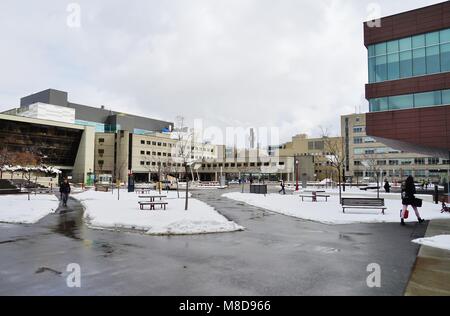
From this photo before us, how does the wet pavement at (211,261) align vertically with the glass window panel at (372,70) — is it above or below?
below

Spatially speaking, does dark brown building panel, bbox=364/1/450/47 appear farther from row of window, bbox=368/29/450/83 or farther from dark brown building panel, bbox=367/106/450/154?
dark brown building panel, bbox=367/106/450/154

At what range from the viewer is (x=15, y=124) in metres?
91.4

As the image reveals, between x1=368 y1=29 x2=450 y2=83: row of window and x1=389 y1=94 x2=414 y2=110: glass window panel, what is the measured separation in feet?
6.53

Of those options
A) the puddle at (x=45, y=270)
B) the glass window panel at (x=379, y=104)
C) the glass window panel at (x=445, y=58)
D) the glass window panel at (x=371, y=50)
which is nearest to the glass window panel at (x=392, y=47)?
the glass window panel at (x=371, y=50)

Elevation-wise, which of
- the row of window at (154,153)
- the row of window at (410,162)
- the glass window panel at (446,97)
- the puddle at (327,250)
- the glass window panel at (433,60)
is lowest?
the puddle at (327,250)

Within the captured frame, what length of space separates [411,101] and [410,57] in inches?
173

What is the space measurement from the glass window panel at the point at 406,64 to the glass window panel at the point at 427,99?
7.54 ft

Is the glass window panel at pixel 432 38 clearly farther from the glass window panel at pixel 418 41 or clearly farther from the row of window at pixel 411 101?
the row of window at pixel 411 101

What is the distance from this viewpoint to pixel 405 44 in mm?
33219

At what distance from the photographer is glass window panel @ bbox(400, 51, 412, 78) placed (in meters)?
33.1

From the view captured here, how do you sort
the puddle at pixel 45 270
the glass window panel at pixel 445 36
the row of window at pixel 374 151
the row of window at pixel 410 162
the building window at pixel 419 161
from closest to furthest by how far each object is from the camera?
the puddle at pixel 45 270, the glass window panel at pixel 445 36, the row of window at pixel 410 162, the building window at pixel 419 161, the row of window at pixel 374 151

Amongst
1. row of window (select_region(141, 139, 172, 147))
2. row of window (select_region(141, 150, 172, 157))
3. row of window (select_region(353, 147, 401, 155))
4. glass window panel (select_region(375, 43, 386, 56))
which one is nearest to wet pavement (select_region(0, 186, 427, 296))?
glass window panel (select_region(375, 43, 386, 56))

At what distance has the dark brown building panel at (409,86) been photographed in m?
31.0
